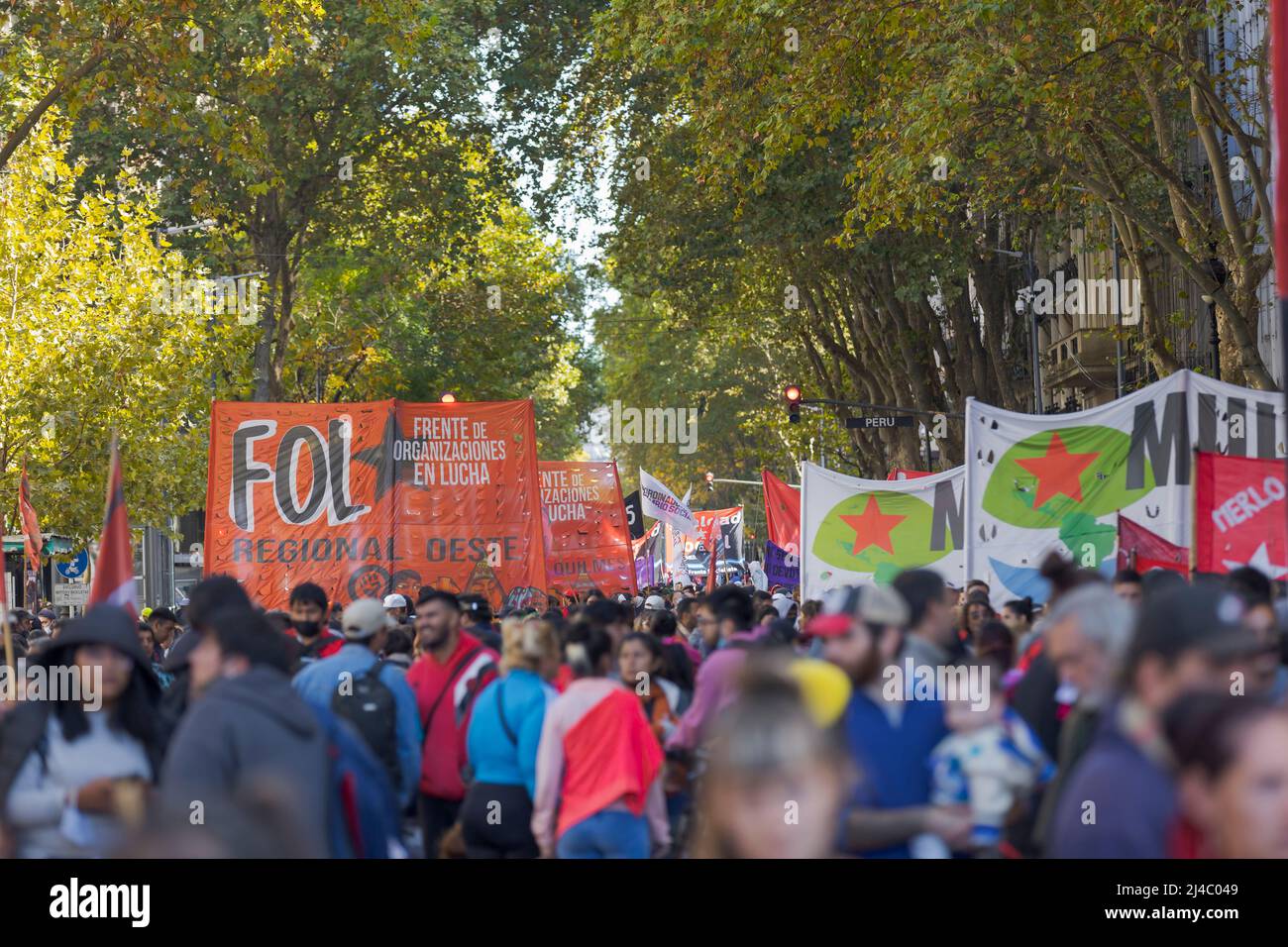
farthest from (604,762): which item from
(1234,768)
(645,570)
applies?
(645,570)

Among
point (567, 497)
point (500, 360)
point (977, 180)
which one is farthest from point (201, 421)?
point (977, 180)

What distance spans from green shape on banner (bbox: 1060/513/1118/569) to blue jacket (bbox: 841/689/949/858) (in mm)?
7822

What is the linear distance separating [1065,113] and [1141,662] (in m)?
15.6

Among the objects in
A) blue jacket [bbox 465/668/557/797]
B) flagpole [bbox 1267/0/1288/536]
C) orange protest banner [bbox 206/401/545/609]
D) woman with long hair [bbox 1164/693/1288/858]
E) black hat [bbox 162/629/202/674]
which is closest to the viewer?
woman with long hair [bbox 1164/693/1288/858]

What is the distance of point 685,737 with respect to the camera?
343 inches

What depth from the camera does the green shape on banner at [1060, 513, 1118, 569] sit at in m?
12.9

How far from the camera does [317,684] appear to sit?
8078 millimetres

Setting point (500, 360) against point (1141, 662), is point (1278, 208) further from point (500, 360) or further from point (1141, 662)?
point (500, 360)

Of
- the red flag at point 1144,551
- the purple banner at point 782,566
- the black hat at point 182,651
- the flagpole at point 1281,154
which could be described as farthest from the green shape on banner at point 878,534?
the flagpole at point 1281,154

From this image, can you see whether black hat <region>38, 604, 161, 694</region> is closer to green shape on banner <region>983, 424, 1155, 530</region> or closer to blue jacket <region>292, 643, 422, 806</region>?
blue jacket <region>292, 643, 422, 806</region>

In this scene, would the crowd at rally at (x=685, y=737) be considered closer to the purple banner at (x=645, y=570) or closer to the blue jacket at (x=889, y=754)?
the blue jacket at (x=889, y=754)

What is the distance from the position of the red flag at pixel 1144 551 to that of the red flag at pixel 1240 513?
1179 mm

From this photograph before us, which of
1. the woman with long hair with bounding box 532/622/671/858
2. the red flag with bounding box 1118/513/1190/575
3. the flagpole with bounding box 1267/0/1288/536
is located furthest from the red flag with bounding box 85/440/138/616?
the red flag with bounding box 1118/513/1190/575

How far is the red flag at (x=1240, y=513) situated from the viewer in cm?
1068
